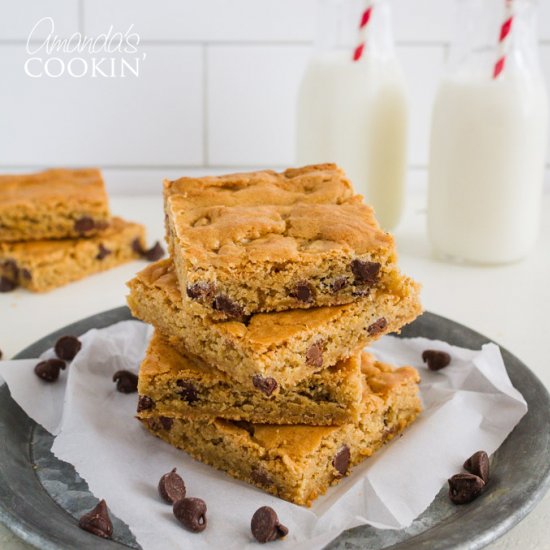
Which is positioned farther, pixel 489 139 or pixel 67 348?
pixel 489 139

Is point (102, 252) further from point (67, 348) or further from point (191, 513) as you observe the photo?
point (191, 513)

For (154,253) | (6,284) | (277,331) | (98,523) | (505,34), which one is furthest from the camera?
(154,253)

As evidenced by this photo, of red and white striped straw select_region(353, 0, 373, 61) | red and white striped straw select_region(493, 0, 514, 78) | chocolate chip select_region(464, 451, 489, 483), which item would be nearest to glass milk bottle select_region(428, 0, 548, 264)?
red and white striped straw select_region(493, 0, 514, 78)

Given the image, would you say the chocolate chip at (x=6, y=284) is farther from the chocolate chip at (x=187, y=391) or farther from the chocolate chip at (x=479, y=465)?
the chocolate chip at (x=479, y=465)

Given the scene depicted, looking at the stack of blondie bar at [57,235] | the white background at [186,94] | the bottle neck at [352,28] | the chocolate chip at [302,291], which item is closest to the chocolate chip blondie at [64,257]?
the stack of blondie bar at [57,235]

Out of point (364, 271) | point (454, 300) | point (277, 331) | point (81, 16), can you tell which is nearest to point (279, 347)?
point (277, 331)

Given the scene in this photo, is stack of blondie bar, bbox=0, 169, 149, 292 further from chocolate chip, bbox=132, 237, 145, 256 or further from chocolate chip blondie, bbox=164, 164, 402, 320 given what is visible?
chocolate chip blondie, bbox=164, 164, 402, 320

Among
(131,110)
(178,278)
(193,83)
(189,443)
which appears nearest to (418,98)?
(193,83)
